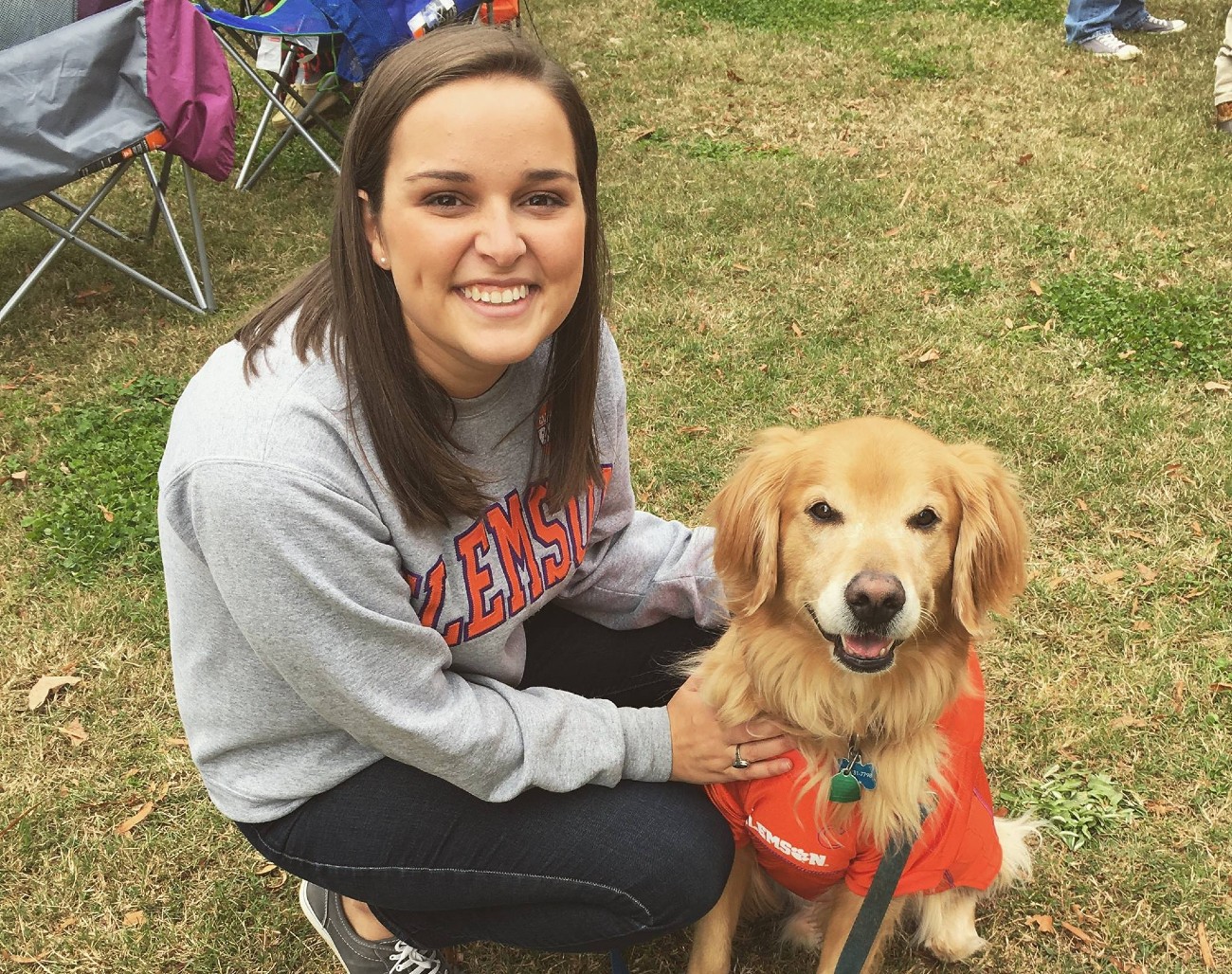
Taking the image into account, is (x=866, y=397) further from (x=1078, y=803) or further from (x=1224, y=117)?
(x=1224, y=117)

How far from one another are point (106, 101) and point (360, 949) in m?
3.93

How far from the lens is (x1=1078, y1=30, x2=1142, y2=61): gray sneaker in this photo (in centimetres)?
695

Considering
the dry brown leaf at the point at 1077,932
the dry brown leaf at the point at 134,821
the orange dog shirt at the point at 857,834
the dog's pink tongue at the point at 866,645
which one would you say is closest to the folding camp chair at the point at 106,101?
the dry brown leaf at the point at 134,821

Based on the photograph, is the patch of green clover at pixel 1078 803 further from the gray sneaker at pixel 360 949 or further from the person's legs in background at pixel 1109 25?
the person's legs in background at pixel 1109 25

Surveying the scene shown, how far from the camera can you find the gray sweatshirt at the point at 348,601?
1637mm

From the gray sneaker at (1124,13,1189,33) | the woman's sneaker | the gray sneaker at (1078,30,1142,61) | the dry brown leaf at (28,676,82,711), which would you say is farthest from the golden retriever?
the gray sneaker at (1124,13,1189,33)

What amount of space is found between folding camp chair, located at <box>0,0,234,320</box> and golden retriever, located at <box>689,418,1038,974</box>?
11.9 ft

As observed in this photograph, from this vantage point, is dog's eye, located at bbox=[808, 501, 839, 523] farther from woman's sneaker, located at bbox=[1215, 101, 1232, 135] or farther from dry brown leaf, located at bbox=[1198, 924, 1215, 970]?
woman's sneaker, located at bbox=[1215, 101, 1232, 135]

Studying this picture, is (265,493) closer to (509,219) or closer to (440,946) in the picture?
(509,219)

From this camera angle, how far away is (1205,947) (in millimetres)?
2359

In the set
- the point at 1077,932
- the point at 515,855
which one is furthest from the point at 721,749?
the point at 1077,932

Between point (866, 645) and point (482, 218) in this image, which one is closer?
point (482, 218)

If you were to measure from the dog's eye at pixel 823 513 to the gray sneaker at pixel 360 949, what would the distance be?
130 centimetres

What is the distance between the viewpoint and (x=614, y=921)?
2047 millimetres
